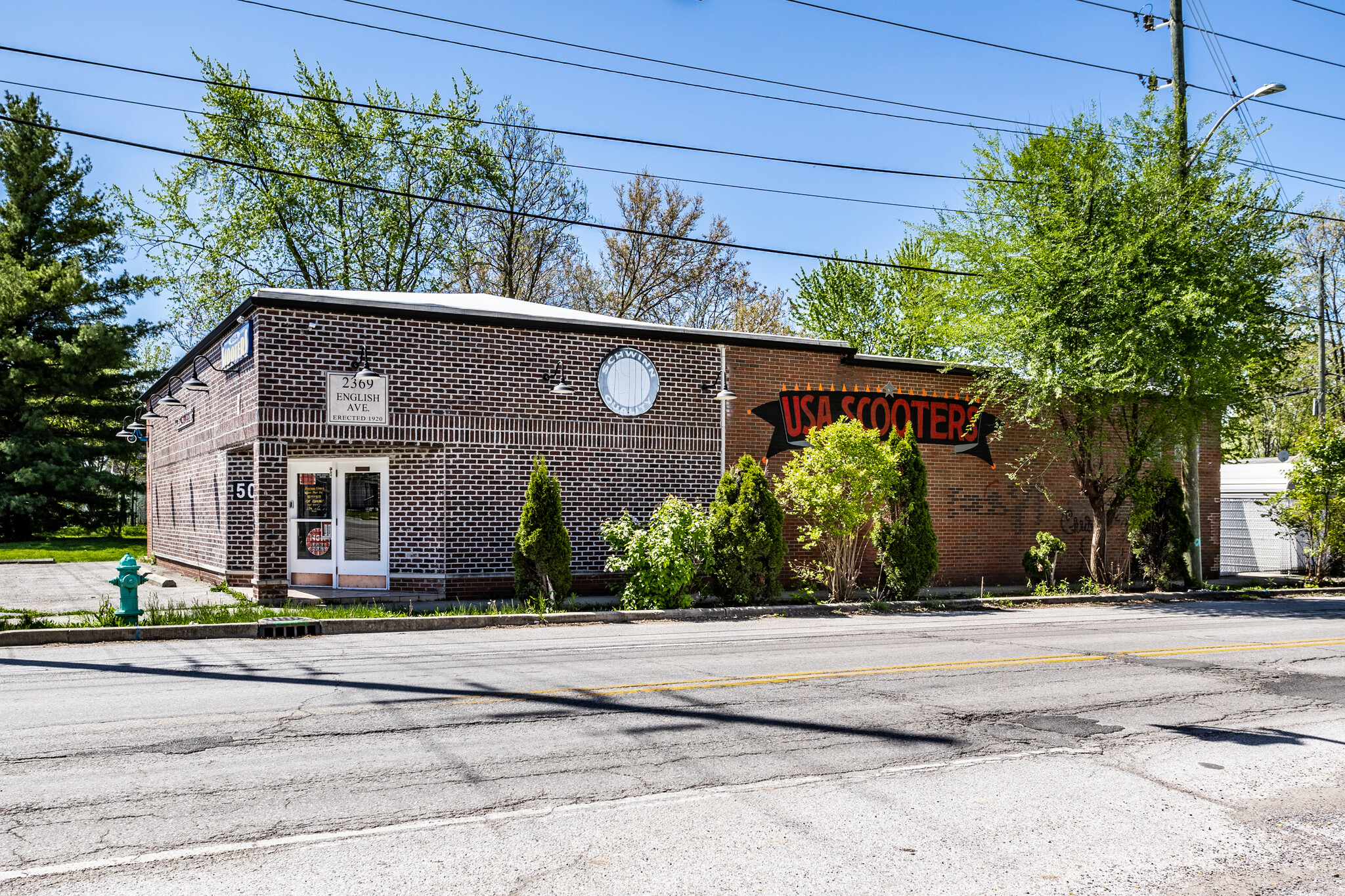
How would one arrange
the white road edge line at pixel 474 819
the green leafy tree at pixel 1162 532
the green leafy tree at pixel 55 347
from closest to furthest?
the white road edge line at pixel 474 819, the green leafy tree at pixel 1162 532, the green leafy tree at pixel 55 347

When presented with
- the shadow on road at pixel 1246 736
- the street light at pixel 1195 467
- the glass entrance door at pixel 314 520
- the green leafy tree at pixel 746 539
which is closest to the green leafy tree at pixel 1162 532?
the street light at pixel 1195 467

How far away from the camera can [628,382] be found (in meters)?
17.1

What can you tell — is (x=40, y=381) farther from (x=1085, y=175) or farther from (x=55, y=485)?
(x=1085, y=175)

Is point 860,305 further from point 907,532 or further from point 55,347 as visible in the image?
point 55,347

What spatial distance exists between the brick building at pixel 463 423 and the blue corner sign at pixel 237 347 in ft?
0.26

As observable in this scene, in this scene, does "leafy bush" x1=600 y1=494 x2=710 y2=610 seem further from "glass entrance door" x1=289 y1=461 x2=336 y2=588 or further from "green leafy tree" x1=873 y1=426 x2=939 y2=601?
"glass entrance door" x1=289 y1=461 x2=336 y2=588

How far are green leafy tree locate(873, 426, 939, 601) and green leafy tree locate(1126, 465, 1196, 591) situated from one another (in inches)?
223

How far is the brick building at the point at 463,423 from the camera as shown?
586 inches

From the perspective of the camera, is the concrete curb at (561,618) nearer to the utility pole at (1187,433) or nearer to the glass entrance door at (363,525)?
the utility pole at (1187,433)

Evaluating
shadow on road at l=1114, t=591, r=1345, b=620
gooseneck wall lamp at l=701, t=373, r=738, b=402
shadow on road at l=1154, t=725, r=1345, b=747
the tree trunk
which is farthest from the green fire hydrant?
the tree trunk

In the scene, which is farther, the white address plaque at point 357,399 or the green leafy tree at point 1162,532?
the green leafy tree at point 1162,532

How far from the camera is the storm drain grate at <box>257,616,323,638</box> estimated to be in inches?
495

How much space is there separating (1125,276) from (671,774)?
580 inches

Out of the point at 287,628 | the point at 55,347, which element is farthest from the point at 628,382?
the point at 55,347
